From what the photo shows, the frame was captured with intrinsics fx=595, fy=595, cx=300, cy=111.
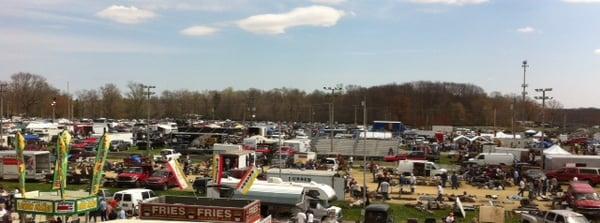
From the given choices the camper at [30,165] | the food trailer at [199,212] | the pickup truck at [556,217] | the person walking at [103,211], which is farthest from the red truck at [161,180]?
the pickup truck at [556,217]

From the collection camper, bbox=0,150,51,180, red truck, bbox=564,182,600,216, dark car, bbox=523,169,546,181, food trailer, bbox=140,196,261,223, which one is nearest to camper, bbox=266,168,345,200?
red truck, bbox=564,182,600,216

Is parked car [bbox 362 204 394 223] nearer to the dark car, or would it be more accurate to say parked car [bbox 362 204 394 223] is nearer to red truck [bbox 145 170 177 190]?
red truck [bbox 145 170 177 190]

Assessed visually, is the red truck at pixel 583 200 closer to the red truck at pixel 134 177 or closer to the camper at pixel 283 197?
the camper at pixel 283 197

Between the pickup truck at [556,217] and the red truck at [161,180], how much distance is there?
19617 millimetres

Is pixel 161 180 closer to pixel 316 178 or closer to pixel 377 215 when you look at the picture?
pixel 316 178

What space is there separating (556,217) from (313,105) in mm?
144346

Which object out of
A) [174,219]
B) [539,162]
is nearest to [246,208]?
[174,219]

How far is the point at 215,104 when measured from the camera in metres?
187

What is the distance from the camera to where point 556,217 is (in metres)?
22.6

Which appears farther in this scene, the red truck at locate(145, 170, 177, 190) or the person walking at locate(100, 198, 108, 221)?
the red truck at locate(145, 170, 177, 190)

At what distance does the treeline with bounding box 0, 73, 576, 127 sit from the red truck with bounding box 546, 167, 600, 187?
107 m

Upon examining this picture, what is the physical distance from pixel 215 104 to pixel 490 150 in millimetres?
140063

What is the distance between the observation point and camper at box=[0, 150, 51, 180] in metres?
37.5

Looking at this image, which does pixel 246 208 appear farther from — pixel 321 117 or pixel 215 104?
pixel 215 104
